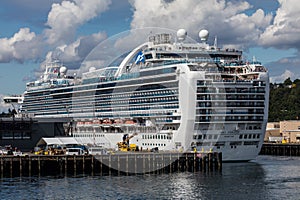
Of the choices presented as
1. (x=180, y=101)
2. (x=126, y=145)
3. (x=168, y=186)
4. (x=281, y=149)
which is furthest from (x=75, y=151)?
(x=281, y=149)

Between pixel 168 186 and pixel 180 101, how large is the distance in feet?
80.2

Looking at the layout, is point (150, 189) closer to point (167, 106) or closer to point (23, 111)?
point (167, 106)

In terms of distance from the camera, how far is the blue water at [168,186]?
6412 centimetres

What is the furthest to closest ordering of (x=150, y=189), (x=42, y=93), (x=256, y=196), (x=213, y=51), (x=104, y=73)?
(x=42, y=93)
(x=104, y=73)
(x=213, y=51)
(x=150, y=189)
(x=256, y=196)

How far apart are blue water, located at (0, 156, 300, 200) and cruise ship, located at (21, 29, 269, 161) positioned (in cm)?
812

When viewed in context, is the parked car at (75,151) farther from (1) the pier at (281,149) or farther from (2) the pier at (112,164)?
(1) the pier at (281,149)

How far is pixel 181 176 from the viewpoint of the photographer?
80.6m

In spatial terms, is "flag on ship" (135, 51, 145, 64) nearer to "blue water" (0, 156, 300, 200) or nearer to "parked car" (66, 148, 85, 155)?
"parked car" (66, 148, 85, 155)

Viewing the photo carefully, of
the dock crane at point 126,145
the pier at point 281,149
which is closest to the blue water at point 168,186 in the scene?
the dock crane at point 126,145

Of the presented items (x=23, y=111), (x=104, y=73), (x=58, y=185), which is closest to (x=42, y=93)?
(x=23, y=111)

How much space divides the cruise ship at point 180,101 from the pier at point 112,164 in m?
5.15

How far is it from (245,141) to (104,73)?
3430 cm

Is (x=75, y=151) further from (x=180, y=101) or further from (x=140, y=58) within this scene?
(x=140, y=58)

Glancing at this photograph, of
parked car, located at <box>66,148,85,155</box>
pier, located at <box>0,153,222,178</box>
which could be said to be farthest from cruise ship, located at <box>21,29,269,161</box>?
parked car, located at <box>66,148,85,155</box>
